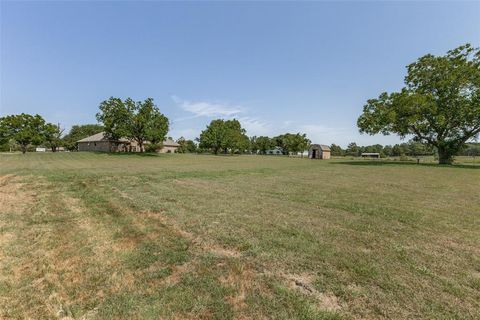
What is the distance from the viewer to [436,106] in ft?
90.0

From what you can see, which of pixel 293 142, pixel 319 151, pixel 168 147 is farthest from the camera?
pixel 293 142

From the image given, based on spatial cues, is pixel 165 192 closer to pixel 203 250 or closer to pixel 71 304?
pixel 203 250

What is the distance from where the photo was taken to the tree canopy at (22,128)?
148 ft

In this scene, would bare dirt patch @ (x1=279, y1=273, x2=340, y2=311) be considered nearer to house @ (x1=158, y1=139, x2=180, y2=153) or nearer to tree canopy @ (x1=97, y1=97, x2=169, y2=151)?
tree canopy @ (x1=97, y1=97, x2=169, y2=151)

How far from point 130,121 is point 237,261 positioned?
143ft

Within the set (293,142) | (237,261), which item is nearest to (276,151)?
(293,142)

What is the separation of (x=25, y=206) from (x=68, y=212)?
179 centimetres

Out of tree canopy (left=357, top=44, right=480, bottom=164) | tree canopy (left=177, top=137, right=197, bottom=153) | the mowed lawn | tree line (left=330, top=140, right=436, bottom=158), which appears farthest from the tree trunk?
tree line (left=330, top=140, right=436, bottom=158)

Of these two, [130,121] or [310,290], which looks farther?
[130,121]

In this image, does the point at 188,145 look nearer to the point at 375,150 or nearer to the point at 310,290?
the point at 310,290

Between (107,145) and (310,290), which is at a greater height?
(107,145)

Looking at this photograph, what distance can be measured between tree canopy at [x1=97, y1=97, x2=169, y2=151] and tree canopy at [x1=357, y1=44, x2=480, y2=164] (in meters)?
32.9

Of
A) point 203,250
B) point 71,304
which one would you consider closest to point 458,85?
point 203,250

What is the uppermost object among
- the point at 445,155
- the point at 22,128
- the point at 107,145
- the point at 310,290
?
the point at 22,128
